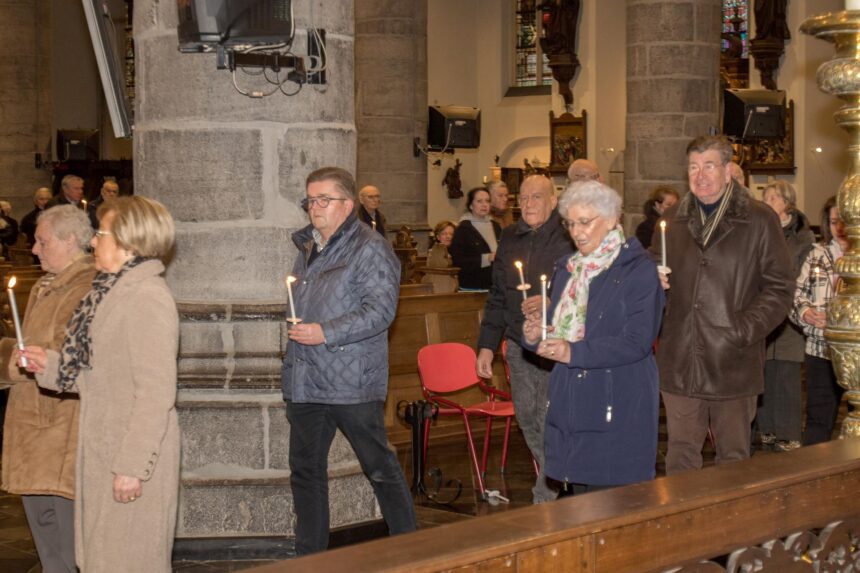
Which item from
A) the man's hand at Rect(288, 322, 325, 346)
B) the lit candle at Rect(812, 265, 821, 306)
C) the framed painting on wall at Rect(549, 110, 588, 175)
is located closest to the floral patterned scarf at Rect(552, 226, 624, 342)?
the man's hand at Rect(288, 322, 325, 346)

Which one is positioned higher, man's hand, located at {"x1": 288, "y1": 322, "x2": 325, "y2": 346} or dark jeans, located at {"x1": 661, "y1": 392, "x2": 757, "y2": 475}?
man's hand, located at {"x1": 288, "y1": 322, "x2": 325, "y2": 346}

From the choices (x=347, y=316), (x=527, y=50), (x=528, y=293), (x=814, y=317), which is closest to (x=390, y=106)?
(x=814, y=317)

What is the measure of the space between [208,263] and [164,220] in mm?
2098

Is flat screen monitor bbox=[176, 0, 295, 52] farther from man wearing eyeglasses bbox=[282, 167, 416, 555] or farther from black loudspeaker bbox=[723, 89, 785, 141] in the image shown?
black loudspeaker bbox=[723, 89, 785, 141]

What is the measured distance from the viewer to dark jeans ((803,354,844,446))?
7434mm

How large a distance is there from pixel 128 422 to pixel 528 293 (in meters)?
2.80

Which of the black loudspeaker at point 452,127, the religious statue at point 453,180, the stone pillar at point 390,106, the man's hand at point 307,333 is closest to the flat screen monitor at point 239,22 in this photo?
the man's hand at point 307,333

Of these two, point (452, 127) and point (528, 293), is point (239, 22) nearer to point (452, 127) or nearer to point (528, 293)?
point (528, 293)

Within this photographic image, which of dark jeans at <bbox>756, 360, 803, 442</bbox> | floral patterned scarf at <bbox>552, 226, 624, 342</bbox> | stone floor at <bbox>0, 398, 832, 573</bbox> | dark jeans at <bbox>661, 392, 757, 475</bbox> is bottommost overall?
stone floor at <bbox>0, 398, 832, 573</bbox>

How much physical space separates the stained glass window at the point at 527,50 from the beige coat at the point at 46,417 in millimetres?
23483

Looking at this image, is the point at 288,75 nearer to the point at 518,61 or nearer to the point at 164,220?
the point at 164,220

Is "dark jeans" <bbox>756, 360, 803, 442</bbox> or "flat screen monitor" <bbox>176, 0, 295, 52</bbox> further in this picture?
"dark jeans" <bbox>756, 360, 803, 442</bbox>

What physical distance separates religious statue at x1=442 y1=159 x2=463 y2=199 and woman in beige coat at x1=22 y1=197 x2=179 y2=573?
2349cm

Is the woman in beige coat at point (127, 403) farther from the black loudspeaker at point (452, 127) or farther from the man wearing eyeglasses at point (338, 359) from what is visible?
the black loudspeaker at point (452, 127)
